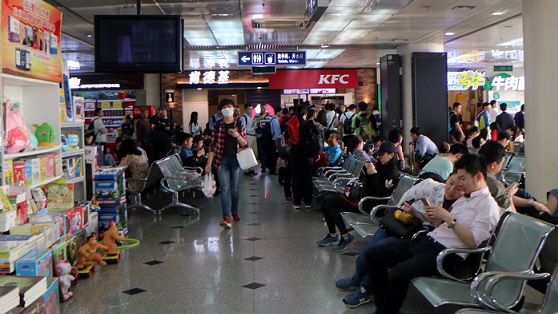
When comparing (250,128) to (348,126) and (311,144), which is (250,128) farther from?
(311,144)

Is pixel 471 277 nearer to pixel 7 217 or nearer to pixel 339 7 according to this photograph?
pixel 7 217

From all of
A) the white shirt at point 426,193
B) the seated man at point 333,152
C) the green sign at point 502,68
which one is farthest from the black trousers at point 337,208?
the green sign at point 502,68

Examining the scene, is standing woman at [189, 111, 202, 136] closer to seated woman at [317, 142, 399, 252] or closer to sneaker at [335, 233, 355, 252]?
seated woman at [317, 142, 399, 252]

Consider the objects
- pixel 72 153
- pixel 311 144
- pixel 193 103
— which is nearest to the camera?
pixel 72 153

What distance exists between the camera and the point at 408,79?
14.2 meters

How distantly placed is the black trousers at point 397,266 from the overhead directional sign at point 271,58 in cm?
1018

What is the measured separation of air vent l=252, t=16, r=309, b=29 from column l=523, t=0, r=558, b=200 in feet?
15.2

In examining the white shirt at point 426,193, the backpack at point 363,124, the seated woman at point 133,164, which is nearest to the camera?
the white shirt at point 426,193

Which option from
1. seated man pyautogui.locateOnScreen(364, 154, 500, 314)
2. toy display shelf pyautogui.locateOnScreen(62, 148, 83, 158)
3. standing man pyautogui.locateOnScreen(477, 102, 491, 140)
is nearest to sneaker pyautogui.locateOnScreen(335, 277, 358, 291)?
seated man pyautogui.locateOnScreen(364, 154, 500, 314)

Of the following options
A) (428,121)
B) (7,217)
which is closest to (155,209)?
(7,217)

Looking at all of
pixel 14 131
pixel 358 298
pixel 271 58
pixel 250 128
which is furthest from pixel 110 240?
pixel 271 58

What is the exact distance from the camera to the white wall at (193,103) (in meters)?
22.1

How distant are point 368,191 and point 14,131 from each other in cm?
320

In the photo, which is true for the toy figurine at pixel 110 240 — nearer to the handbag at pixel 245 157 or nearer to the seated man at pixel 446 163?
the handbag at pixel 245 157
